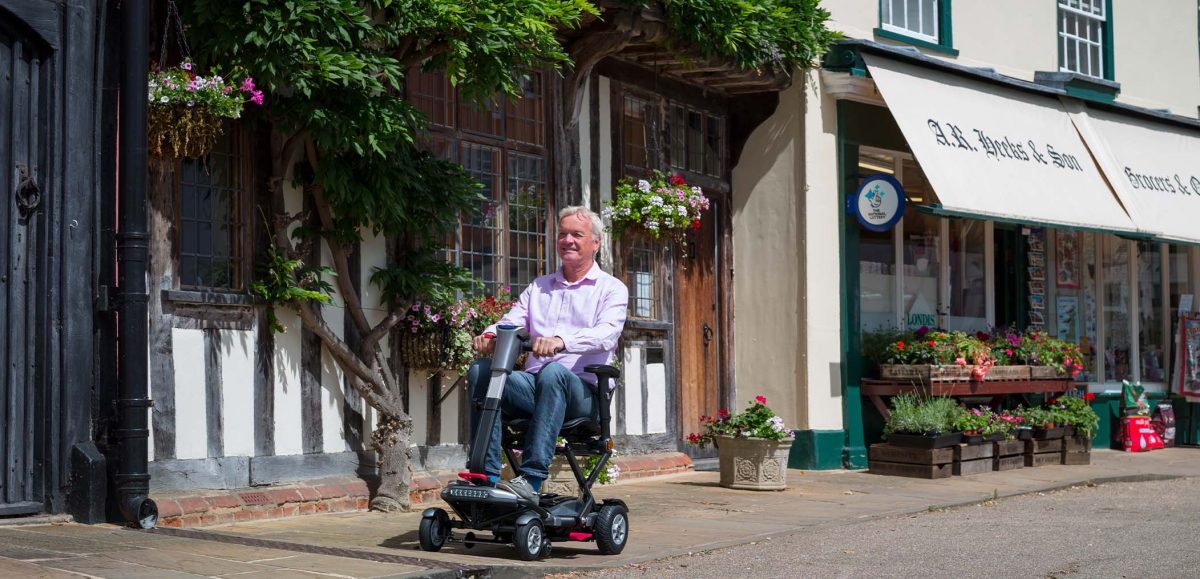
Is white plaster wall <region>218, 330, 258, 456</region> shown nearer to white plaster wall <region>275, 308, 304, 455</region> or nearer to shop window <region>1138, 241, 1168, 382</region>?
white plaster wall <region>275, 308, 304, 455</region>

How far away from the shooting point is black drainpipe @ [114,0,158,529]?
7.32 metres

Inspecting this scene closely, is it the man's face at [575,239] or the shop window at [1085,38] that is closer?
the man's face at [575,239]

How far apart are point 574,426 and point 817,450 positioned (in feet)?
20.0

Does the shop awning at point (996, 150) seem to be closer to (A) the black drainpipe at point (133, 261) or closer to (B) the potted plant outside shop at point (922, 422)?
(B) the potted plant outside shop at point (922, 422)

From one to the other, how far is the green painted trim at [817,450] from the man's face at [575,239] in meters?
5.80

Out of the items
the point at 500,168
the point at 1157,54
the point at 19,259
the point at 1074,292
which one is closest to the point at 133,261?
the point at 19,259

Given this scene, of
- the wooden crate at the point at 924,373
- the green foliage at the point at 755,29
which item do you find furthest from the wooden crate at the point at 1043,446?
the green foliage at the point at 755,29

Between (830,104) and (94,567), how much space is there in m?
8.66

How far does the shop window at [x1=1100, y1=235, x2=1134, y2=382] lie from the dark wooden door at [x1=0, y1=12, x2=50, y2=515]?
41.0ft

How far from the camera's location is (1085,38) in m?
A: 16.2

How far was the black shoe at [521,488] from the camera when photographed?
21.6 feet

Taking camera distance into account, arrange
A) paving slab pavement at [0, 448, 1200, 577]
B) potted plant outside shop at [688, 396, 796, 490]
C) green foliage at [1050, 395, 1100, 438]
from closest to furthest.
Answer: paving slab pavement at [0, 448, 1200, 577], potted plant outside shop at [688, 396, 796, 490], green foliage at [1050, 395, 1100, 438]

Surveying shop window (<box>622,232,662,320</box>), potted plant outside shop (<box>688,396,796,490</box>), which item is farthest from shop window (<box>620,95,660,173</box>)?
potted plant outside shop (<box>688,396,796,490</box>)

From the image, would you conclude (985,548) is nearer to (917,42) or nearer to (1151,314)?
(917,42)
